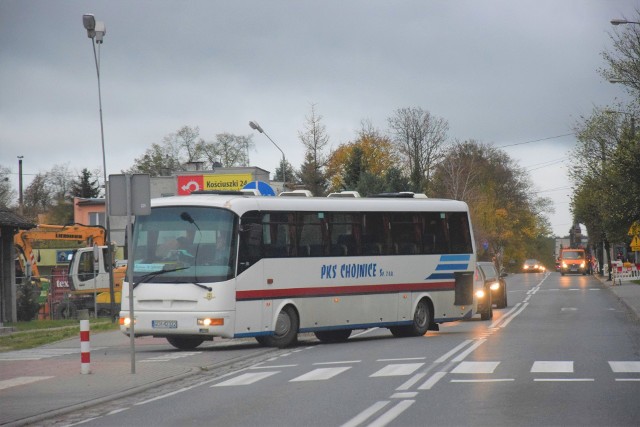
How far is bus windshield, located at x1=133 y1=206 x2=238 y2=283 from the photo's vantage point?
22.3 meters

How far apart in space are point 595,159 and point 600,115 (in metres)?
2.77

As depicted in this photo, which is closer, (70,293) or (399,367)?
(399,367)

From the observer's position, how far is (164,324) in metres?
22.2

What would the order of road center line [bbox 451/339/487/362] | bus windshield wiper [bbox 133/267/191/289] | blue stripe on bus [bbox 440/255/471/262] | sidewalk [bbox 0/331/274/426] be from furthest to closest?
blue stripe on bus [bbox 440/255/471/262] < bus windshield wiper [bbox 133/267/191/289] < road center line [bbox 451/339/487/362] < sidewalk [bbox 0/331/274/426]

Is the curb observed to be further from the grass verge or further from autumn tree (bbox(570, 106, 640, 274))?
autumn tree (bbox(570, 106, 640, 274))

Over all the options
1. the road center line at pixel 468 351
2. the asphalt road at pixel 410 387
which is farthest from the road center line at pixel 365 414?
the road center line at pixel 468 351

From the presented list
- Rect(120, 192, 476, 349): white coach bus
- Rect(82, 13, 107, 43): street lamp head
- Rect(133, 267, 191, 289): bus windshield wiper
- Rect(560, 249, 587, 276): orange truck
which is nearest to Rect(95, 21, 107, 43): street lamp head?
Rect(82, 13, 107, 43): street lamp head

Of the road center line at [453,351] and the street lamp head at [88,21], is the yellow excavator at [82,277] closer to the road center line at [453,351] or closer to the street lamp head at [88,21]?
the street lamp head at [88,21]

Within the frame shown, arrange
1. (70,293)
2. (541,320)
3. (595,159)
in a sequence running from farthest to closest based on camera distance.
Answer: (595,159), (70,293), (541,320)

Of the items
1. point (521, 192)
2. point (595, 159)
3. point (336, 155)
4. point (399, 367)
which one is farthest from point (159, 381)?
point (521, 192)

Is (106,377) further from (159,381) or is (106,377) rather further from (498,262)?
(498,262)

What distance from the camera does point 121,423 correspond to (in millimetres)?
11805

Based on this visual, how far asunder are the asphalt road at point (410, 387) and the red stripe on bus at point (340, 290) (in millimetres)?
1043

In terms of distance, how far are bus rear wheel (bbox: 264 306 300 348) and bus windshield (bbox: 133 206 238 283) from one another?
1684mm
